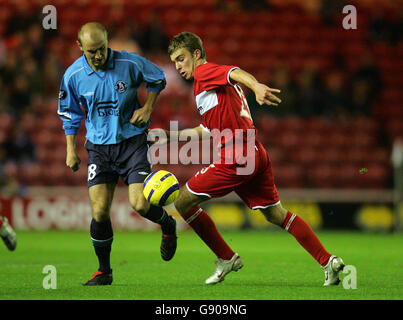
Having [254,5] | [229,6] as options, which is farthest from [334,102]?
[229,6]

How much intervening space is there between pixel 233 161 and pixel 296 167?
9.00 metres

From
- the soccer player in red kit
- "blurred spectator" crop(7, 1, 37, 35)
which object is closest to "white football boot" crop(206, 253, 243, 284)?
the soccer player in red kit

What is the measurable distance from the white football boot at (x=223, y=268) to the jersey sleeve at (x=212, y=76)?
1.51 meters

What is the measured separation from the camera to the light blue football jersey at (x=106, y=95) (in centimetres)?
622

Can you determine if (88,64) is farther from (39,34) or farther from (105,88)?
(39,34)

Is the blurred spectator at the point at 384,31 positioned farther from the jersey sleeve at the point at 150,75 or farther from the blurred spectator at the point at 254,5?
the jersey sleeve at the point at 150,75

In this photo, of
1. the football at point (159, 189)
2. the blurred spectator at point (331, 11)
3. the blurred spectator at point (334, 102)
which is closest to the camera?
the football at point (159, 189)

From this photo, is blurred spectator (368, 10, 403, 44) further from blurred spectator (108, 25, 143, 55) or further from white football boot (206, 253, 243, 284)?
white football boot (206, 253, 243, 284)

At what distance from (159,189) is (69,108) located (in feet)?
3.71

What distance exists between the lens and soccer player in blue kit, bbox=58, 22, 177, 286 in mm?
6180

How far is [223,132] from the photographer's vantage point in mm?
6098

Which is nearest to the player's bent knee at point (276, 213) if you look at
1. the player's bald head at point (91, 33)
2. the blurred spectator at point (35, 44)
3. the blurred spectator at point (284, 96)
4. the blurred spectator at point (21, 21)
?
the player's bald head at point (91, 33)

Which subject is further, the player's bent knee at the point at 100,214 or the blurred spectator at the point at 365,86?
the blurred spectator at the point at 365,86
